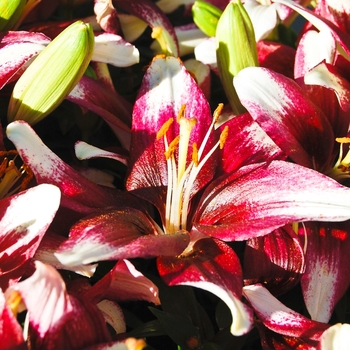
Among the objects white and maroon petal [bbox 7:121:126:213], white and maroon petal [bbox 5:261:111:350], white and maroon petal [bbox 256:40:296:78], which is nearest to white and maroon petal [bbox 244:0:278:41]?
white and maroon petal [bbox 256:40:296:78]

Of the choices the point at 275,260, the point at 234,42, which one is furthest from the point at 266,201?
the point at 234,42

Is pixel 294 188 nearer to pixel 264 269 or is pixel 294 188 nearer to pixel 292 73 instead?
pixel 264 269

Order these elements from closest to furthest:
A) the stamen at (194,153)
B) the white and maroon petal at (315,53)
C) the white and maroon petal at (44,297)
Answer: the white and maroon petal at (44,297), the stamen at (194,153), the white and maroon petal at (315,53)

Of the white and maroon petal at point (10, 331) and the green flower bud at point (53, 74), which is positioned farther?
the green flower bud at point (53, 74)

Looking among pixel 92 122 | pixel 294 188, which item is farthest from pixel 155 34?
pixel 294 188

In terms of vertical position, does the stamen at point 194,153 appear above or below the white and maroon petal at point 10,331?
above

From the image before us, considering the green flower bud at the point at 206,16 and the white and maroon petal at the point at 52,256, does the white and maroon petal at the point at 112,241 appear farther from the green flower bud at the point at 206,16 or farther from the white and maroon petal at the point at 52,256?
the green flower bud at the point at 206,16

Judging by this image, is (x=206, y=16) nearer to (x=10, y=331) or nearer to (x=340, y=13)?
(x=340, y=13)

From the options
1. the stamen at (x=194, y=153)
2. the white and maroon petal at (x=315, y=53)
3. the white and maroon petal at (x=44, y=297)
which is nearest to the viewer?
the white and maroon petal at (x=44, y=297)

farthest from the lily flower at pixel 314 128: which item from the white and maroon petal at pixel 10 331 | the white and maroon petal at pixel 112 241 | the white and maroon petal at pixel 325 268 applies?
the white and maroon petal at pixel 10 331

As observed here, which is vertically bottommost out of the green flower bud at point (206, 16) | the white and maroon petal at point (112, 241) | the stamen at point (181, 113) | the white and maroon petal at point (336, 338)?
the white and maroon petal at point (336, 338)
